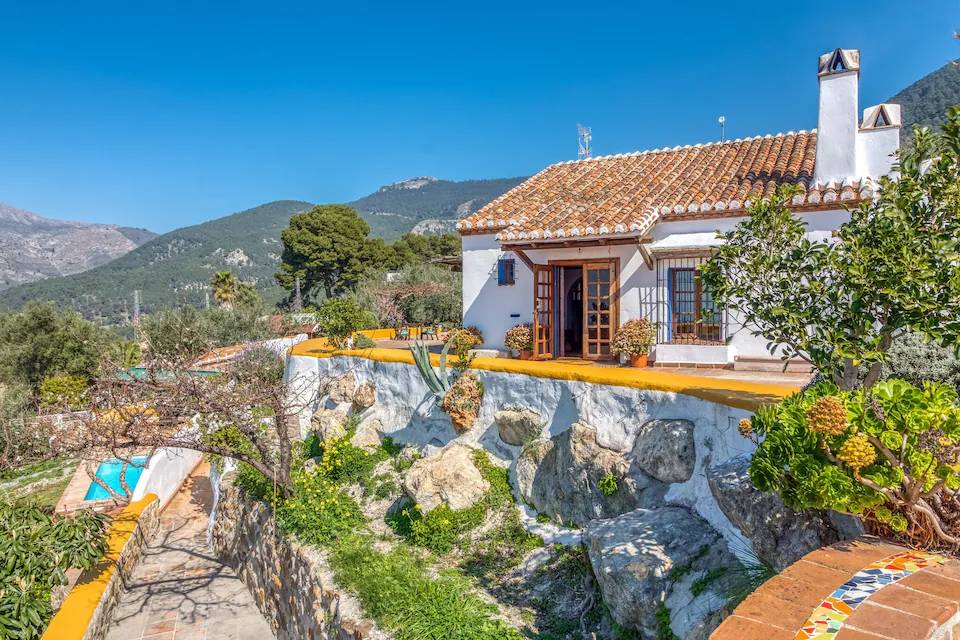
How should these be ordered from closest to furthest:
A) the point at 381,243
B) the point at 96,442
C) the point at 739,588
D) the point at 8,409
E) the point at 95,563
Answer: the point at 739,588 < the point at 96,442 < the point at 95,563 < the point at 8,409 < the point at 381,243

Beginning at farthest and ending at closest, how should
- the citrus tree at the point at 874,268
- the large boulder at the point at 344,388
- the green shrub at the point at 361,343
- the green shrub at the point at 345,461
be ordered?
the green shrub at the point at 361,343, the large boulder at the point at 344,388, the green shrub at the point at 345,461, the citrus tree at the point at 874,268

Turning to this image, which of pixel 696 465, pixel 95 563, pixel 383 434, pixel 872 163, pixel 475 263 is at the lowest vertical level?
pixel 95 563

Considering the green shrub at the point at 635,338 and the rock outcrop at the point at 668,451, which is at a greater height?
the green shrub at the point at 635,338

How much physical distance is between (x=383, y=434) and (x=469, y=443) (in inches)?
122

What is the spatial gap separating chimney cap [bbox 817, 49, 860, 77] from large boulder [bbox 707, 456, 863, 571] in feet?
31.1

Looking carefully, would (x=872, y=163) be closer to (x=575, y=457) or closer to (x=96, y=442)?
(x=575, y=457)

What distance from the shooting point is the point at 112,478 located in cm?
1639

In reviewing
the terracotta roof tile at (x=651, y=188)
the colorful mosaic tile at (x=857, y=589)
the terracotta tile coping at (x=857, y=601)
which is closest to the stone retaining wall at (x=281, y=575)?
the terracotta tile coping at (x=857, y=601)

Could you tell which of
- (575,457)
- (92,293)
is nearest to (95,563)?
(575,457)

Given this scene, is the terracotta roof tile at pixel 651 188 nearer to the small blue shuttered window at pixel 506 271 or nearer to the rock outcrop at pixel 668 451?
the small blue shuttered window at pixel 506 271

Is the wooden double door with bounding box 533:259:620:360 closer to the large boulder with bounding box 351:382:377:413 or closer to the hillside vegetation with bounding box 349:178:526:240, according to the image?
the large boulder with bounding box 351:382:377:413

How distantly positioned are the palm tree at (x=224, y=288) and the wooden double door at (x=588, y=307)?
32139mm

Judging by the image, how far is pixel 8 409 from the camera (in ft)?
61.5

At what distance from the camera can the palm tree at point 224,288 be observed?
3984 cm
